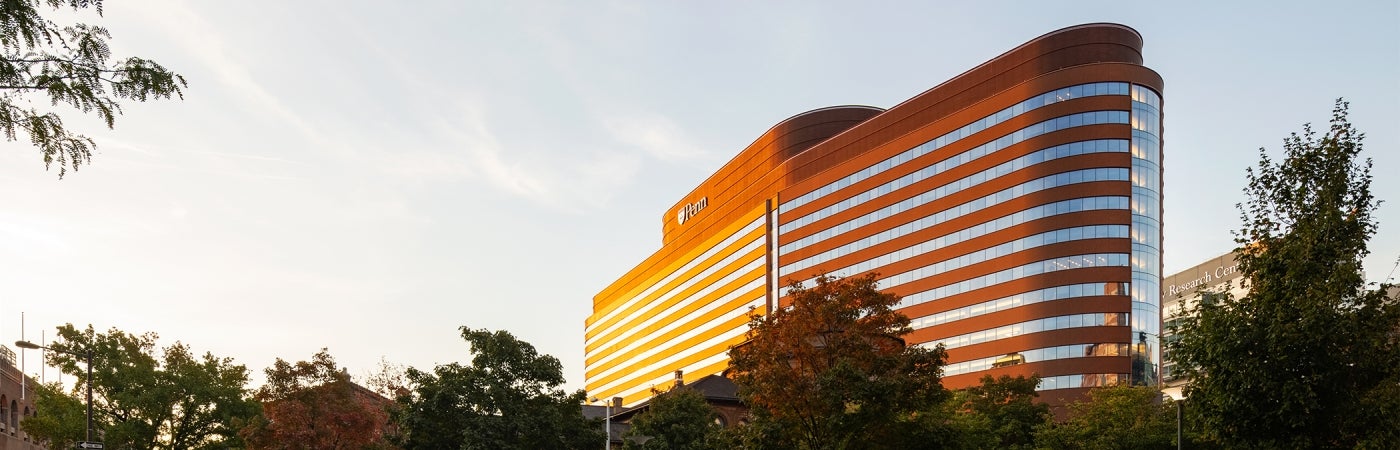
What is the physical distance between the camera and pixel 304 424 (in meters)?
48.5

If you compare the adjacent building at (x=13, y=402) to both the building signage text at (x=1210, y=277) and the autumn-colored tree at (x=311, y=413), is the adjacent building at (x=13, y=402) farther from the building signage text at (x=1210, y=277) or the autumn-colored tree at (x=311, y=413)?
the building signage text at (x=1210, y=277)

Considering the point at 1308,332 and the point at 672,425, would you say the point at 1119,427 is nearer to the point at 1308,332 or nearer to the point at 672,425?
the point at 672,425

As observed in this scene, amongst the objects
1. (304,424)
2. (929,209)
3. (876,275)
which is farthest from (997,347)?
(304,424)

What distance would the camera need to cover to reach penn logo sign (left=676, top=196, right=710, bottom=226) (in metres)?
179

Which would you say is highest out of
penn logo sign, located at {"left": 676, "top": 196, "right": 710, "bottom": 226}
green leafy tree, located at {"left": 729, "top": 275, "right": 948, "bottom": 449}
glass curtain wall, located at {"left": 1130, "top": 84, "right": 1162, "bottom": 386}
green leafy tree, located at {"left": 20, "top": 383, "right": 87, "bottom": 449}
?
penn logo sign, located at {"left": 676, "top": 196, "right": 710, "bottom": 226}

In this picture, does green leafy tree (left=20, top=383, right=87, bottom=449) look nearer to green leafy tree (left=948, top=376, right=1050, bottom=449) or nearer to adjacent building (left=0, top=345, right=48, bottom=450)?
adjacent building (left=0, top=345, right=48, bottom=450)

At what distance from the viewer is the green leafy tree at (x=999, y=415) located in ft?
184

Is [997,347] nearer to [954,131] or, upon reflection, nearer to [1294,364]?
[954,131]

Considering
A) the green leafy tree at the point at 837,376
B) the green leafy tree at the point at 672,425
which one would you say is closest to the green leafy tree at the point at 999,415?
the green leafy tree at the point at 837,376

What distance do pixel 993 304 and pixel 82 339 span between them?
83.1m

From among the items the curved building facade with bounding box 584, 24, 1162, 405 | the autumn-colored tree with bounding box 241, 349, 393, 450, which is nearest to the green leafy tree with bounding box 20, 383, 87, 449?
the autumn-colored tree with bounding box 241, 349, 393, 450

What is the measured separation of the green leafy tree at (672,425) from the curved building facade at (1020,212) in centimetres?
3342

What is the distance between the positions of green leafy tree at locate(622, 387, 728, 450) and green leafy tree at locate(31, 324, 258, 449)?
75.0ft

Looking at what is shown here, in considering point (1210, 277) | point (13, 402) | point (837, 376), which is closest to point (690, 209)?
point (1210, 277)
